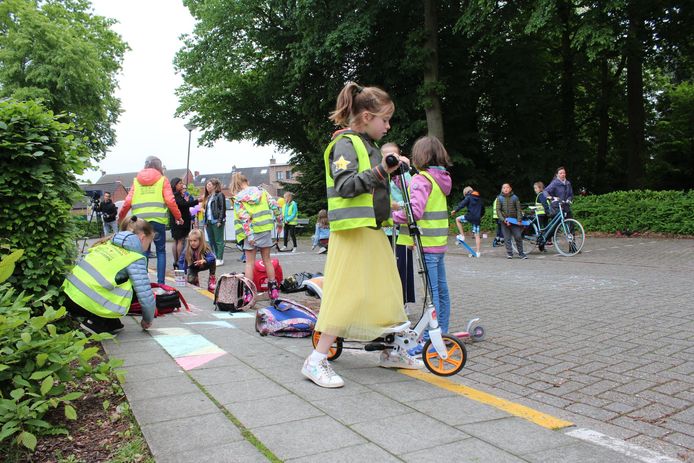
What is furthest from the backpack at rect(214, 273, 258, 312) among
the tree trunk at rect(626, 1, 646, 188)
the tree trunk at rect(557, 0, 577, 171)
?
the tree trunk at rect(557, 0, 577, 171)

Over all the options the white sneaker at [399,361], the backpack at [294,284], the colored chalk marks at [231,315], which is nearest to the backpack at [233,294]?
the colored chalk marks at [231,315]

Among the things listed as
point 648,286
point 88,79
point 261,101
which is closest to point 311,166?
point 261,101

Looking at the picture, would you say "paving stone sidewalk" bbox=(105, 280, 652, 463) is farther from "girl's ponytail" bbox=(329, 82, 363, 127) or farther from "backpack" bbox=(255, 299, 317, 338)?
"girl's ponytail" bbox=(329, 82, 363, 127)

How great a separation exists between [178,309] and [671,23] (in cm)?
2104

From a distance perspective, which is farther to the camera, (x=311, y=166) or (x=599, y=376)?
(x=311, y=166)

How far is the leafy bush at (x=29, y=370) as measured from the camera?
97.8 inches

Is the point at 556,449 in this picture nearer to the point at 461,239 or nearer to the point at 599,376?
the point at 599,376

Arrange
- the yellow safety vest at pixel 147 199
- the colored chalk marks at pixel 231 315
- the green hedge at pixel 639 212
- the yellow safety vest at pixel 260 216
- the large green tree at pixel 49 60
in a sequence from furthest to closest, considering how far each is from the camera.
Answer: the large green tree at pixel 49 60
the green hedge at pixel 639 212
the yellow safety vest at pixel 147 199
the yellow safety vest at pixel 260 216
the colored chalk marks at pixel 231 315

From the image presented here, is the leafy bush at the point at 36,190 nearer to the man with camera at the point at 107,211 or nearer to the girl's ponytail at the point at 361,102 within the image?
the girl's ponytail at the point at 361,102

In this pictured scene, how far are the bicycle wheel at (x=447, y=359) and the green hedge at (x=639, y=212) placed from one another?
13.3 metres

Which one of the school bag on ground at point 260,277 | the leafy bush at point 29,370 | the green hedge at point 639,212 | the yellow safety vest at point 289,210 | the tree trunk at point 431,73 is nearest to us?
the leafy bush at point 29,370

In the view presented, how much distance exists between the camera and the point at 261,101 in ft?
105

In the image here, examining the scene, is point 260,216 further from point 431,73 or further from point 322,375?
point 431,73

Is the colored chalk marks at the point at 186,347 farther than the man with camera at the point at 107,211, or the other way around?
the man with camera at the point at 107,211
